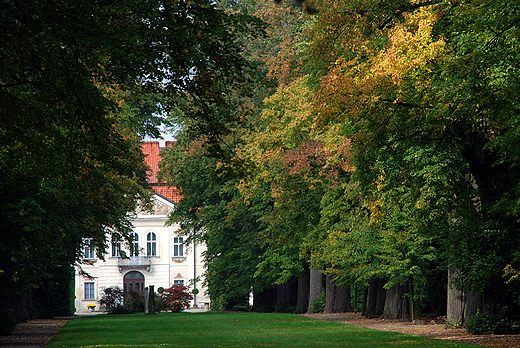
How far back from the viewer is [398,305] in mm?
25656

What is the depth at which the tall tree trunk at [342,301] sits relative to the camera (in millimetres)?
32344

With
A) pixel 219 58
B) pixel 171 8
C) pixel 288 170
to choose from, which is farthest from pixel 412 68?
pixel 288 170

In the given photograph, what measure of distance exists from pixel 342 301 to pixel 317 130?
16276 millimetres

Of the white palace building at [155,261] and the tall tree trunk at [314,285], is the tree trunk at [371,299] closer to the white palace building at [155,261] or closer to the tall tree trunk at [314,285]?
the tall tree trunk at [314,285]

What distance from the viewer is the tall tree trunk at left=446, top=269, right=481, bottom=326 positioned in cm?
1816

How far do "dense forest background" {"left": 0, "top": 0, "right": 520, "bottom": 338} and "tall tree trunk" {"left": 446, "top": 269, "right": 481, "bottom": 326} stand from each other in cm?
5

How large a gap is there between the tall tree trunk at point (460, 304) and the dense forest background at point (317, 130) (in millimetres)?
46

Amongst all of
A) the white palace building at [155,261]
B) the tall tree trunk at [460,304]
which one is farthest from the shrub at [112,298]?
the tall tree trunk at [460,304]

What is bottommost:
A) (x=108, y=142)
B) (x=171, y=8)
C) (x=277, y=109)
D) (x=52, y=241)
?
(x=52, y=241)

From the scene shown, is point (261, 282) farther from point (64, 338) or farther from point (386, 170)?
point (386, 170)

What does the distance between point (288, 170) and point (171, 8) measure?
57.1ft

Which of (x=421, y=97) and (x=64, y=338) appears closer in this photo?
(x=421, y=97)

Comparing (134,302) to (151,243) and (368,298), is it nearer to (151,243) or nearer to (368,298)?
(368,298)

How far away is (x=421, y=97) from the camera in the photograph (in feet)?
49.5
